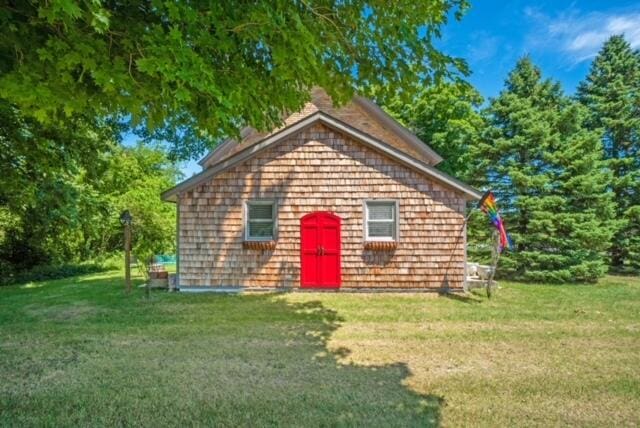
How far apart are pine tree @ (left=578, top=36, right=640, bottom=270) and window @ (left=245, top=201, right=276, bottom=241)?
14526 mm

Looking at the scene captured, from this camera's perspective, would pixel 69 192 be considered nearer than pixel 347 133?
Yes

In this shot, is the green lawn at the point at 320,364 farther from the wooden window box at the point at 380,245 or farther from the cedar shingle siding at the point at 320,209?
the wooden window box at the point at 380,245

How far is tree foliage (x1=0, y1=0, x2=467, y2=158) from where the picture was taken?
2.80m

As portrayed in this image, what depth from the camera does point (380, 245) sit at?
949 centimetres

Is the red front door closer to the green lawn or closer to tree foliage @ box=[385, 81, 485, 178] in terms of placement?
the green lawn

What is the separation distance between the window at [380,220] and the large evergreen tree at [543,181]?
5.50 metres

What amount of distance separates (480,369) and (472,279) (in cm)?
611

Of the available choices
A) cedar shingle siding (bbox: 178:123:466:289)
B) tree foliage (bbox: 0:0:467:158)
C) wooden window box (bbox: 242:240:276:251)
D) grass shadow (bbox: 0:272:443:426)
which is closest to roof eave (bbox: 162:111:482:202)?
cedar shingle siding (bbox: 178:123:466:289)

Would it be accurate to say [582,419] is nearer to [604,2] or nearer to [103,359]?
[103,359]

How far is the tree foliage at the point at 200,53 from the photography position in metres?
2.80

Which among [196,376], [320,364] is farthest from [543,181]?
[196,376]

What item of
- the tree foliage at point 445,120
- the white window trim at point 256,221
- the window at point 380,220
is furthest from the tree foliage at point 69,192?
the tree foliage at point 445,120

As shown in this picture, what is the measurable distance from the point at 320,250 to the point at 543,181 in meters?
8.48

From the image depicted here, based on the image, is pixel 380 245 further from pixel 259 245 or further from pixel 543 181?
pixel 543 181
